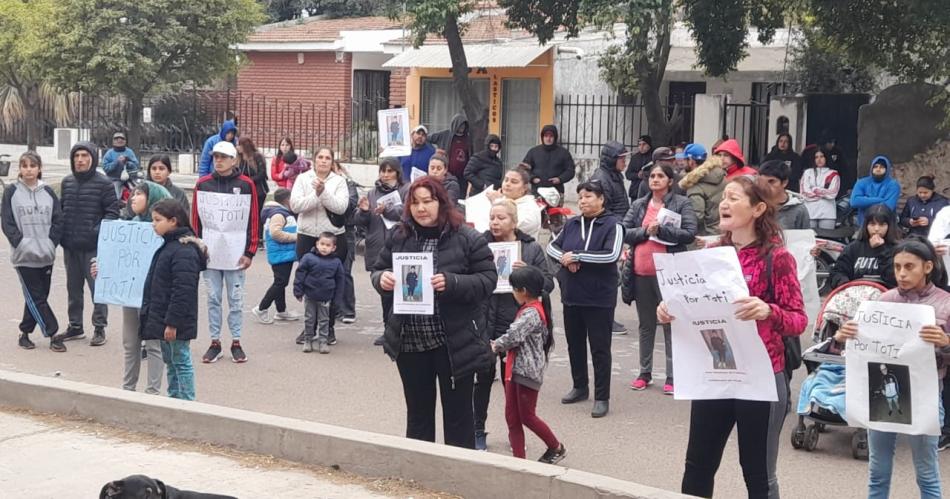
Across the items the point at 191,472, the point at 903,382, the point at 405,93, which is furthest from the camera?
the point at 405,93

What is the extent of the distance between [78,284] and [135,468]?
4.84 meters

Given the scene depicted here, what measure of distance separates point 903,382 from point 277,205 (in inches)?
337

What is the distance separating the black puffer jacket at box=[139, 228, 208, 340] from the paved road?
100 centimetres

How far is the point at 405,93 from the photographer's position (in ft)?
→ 100

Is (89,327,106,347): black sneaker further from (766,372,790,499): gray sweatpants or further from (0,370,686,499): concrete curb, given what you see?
(766,372,790,499): gray sweatpants

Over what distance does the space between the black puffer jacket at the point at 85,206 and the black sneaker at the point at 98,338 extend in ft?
2.53

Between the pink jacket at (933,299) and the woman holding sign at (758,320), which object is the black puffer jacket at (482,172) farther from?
the woman holding sign at (758,320)

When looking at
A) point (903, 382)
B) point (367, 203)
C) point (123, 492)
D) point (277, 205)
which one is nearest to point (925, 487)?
point (903, 382)

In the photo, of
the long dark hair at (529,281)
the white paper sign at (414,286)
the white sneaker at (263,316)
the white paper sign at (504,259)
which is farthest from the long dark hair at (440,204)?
→ the white sneaker at (263,316)

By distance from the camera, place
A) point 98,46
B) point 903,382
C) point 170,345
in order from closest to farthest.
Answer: point 903,382, point 170,345, point 98,46

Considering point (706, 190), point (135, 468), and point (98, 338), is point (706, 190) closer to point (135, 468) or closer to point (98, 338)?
point (135, 468)

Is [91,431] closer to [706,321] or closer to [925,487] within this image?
[706,321]

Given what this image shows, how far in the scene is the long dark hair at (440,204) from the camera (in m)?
6.75

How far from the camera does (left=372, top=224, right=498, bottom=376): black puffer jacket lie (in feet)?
22.3
